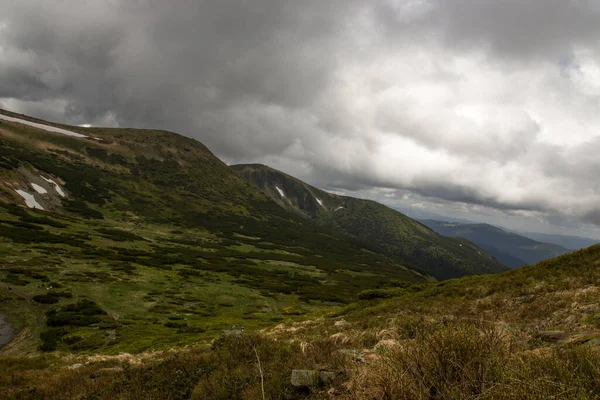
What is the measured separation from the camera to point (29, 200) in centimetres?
12631

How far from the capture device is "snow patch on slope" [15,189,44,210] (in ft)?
407

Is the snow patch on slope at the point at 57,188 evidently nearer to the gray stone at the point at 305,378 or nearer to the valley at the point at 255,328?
the valley at the point at 255,328

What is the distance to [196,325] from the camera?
42.7m

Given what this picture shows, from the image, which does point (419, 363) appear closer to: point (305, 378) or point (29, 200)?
point (305, 378)

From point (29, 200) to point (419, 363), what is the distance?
17038 cm

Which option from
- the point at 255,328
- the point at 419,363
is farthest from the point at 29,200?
the point at 419,363

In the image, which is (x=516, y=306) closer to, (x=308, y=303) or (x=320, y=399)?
(x=320, y=399)

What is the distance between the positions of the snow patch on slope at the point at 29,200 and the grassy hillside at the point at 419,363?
14231 centimetres

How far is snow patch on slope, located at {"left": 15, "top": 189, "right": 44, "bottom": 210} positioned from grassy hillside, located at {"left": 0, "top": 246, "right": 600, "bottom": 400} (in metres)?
142

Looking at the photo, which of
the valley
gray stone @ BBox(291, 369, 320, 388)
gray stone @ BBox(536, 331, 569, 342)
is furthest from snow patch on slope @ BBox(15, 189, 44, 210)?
gray stone @ BBox(536, 331, 569, 342)

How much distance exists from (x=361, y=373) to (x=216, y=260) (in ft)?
375

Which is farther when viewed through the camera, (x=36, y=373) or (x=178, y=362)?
(x=36, y=373)

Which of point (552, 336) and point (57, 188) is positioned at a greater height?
point (57, 188)

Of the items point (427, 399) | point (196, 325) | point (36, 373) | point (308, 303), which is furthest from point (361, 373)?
point (308, 303)
